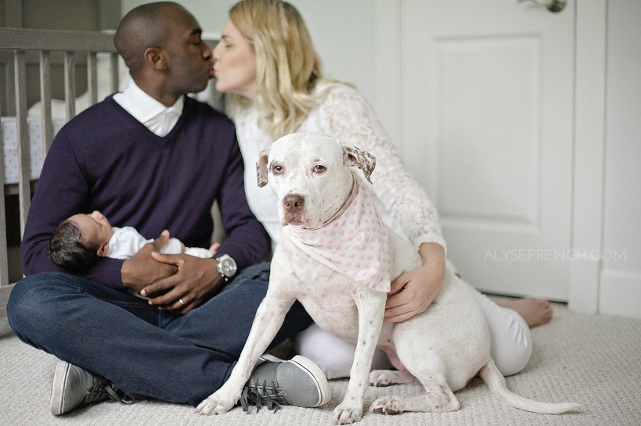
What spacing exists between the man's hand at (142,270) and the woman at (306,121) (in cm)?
39

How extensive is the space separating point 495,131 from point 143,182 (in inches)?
57.2

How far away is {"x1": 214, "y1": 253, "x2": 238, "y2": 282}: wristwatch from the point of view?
176 centimetres

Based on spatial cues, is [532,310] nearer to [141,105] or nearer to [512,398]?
[512,398]

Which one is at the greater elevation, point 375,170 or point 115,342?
point 375,170

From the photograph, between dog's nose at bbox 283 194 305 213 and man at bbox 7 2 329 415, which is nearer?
dog's nose at bbox 283 194 305 213

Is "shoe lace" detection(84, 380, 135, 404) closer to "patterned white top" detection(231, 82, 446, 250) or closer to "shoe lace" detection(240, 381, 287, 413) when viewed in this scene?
"shoe lace" detection(240, 381, 287, 413)

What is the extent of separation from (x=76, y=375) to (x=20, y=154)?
87 centimetres

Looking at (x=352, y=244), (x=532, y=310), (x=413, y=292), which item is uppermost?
(x=352, y=244)

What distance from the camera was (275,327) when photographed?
149 centimetres

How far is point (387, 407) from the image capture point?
1.45 metres

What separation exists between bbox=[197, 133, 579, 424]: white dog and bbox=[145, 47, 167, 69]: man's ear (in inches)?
26.5

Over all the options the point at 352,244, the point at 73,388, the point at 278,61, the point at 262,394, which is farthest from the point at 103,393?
the point at 278,61

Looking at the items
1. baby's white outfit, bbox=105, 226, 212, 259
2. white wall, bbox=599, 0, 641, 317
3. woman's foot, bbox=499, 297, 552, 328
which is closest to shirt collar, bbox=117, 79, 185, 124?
baby's white outfit, bbox=105, 226, 212, 259

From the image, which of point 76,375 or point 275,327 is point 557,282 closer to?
point 275,327
